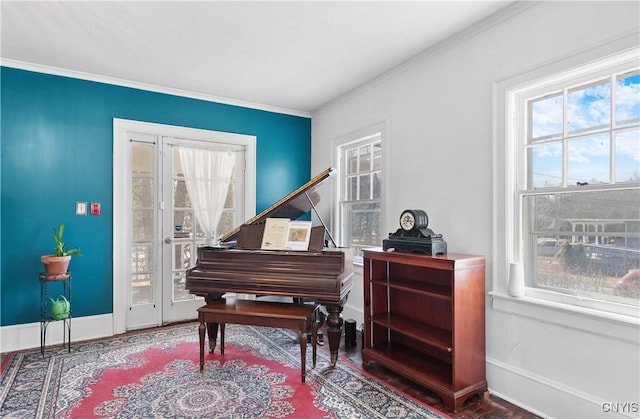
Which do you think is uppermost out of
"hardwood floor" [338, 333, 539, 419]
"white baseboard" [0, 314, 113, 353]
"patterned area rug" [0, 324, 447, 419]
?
"white baseboard" [0, 314, 113, 353]

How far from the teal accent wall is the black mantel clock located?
289cm

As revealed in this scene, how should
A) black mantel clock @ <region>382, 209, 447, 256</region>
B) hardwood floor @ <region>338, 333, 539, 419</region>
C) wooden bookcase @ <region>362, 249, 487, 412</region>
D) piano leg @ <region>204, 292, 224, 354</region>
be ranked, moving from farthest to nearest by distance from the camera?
piano leg @ <region>204, 292, 224, 354</region>
black mantel clock @ <region>382, 209, 447, 256</region>
wooden bookcase @ <region>362, 249, 487, 412</region>
hardwood floor @ <region>338, 333, 539, 419</region>

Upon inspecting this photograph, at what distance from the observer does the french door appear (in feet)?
13.2

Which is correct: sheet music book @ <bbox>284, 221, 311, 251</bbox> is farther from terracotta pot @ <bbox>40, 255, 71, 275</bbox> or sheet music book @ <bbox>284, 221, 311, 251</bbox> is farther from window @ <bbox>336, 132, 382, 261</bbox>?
terracotta pot @ <bbox>40, 255, 71, 275</bbox>

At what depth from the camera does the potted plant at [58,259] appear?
328 cm

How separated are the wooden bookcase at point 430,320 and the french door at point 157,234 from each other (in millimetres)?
2329

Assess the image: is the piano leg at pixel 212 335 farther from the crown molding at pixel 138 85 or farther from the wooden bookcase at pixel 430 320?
the crown molding at pixel 138 85

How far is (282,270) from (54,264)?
6.98 feet

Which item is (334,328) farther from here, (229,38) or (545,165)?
(229,38)

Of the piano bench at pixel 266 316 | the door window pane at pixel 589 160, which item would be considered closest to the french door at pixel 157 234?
the piano bench at pixel 266 316

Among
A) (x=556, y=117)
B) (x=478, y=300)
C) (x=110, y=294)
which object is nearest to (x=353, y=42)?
(x=556, y=117)

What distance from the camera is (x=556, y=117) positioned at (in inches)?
93.9

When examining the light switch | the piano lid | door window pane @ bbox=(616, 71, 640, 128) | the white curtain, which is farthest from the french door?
door window pane @ bbox=(616, 71, 640, 128)

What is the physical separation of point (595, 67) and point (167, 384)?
3537 mm
